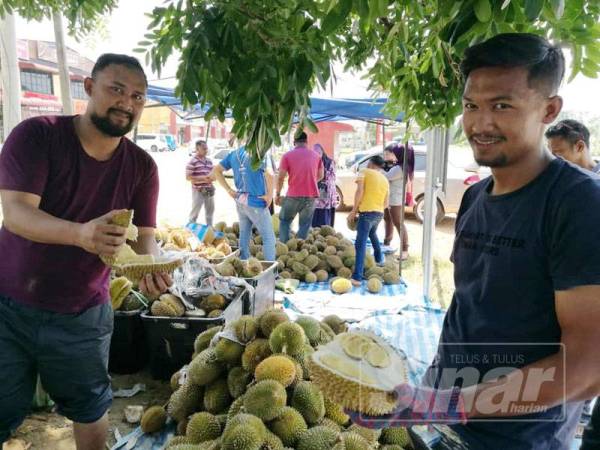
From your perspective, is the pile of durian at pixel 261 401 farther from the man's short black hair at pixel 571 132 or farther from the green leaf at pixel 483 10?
the man's short black hair at pixel 571 132

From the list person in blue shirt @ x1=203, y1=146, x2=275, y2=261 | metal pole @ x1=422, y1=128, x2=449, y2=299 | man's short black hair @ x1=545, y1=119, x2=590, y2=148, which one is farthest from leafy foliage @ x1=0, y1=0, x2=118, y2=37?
metal pole @ x1=422, y1=128, x2=449, y2=299

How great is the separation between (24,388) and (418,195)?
1080cm

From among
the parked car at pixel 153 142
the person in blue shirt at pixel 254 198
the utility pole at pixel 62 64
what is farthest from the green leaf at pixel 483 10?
the parked car at pixel 153 142

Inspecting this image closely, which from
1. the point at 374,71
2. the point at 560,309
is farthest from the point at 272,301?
the point at 560,309

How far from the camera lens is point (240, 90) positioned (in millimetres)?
1810

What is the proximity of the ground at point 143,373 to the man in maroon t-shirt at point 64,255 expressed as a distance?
3.19 feet

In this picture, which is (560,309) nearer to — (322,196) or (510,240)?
(510,240)

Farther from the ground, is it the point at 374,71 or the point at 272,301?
the point at 374,71

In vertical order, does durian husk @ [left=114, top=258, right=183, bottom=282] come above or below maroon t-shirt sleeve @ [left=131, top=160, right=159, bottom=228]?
below

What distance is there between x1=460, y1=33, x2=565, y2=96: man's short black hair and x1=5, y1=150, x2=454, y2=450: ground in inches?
125

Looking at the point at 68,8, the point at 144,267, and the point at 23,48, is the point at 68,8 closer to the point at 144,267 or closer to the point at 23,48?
the point at 144,267

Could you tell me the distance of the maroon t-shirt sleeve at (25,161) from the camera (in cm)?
189

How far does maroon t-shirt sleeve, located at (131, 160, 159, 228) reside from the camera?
238 cm

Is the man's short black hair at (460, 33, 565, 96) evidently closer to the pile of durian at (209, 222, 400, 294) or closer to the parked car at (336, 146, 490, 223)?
the pile of durian at (209, 222, 400, 294)
